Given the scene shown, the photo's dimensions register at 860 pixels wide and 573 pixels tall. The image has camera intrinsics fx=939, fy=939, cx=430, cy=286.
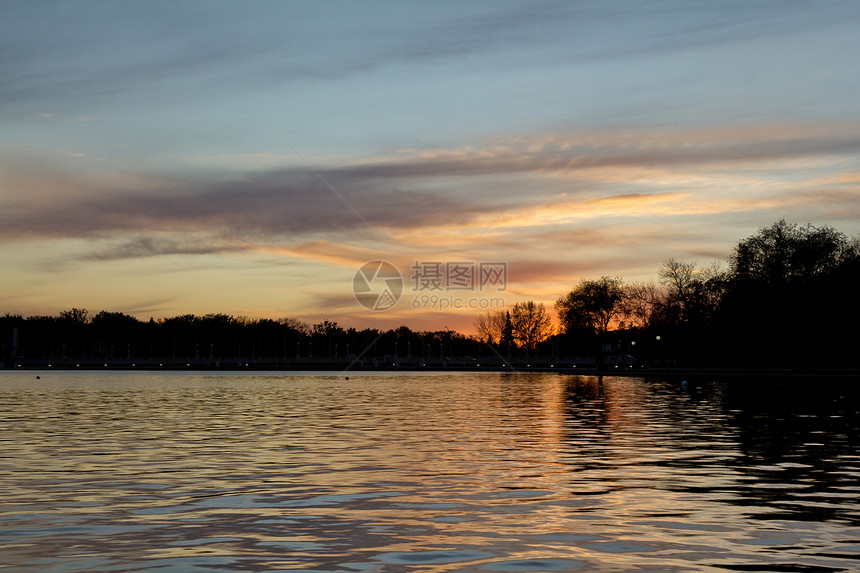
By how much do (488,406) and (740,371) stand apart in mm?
72460

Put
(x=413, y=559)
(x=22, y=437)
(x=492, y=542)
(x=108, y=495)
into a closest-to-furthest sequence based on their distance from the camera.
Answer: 1. (x=413, y=559)
2. (x=492, y=542)
3. (x=108, y=495)
4. (x=22, y=437)

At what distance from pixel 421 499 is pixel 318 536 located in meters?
4.58

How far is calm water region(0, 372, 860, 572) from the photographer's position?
45.4 feet

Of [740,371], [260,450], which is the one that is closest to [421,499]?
[260,450]

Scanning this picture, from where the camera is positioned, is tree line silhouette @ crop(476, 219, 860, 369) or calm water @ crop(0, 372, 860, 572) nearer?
calm water @ crop(0, 372, 860, 572)

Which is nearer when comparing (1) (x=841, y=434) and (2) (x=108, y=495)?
(2) (x=108, y=495)

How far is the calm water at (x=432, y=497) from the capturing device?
545 inches

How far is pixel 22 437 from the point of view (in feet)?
117

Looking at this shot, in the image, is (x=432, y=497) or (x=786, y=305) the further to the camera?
(x=786, y=305)

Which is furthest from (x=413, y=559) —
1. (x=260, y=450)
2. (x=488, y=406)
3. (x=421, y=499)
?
(x=488, y=406)

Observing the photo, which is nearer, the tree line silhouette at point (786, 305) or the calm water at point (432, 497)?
the calm water at point (432, 497)

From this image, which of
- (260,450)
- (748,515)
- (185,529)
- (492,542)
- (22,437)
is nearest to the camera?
(492,542)

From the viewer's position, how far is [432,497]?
782 inches

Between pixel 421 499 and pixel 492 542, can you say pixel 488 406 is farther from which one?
pixel 492 542
